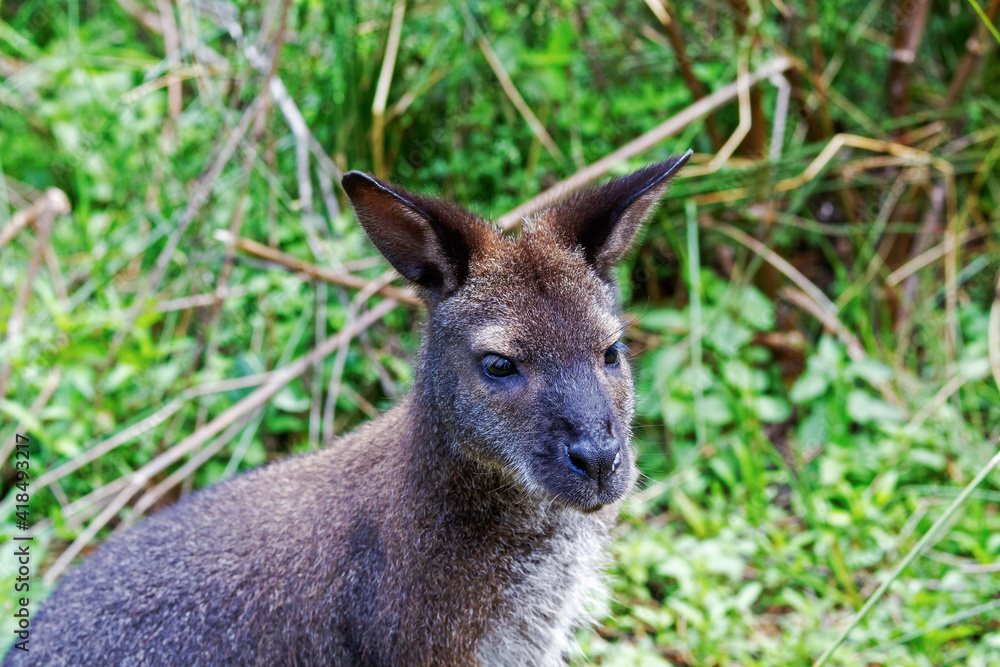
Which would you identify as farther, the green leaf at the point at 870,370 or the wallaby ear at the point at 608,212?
the green leaf at the point at 870,370

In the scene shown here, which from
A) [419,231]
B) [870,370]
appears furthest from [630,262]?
[419,231]

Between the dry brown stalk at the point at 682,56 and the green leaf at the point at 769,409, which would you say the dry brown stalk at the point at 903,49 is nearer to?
the dry brown stalk at the point at 682,56

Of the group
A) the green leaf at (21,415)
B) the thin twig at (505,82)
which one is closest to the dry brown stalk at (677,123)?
the thin twig at (505,82)

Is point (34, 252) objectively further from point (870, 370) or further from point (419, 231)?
point (870, 370)

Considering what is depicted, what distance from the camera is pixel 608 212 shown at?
2.67 meters

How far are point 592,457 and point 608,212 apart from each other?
792 millimetres

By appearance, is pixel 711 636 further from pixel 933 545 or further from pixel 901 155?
pixel 901 155

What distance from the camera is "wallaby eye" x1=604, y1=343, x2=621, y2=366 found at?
2.63m

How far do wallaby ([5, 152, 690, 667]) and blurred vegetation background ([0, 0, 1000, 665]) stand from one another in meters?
1.18

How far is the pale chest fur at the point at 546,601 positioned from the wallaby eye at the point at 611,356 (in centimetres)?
53

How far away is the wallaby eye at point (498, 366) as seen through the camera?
2.47 metres

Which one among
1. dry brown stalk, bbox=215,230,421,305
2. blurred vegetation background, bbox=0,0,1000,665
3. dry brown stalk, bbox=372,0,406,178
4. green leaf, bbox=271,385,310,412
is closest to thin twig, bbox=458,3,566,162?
blurred vegetation background, bbox=0,0,1000,665

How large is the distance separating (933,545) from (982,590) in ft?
1.31

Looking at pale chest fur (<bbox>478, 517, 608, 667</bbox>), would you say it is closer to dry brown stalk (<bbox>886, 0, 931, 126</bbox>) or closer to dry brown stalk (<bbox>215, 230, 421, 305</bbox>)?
dry brown stalk (<bbox>215, 230, 421, 305</bbox>)
